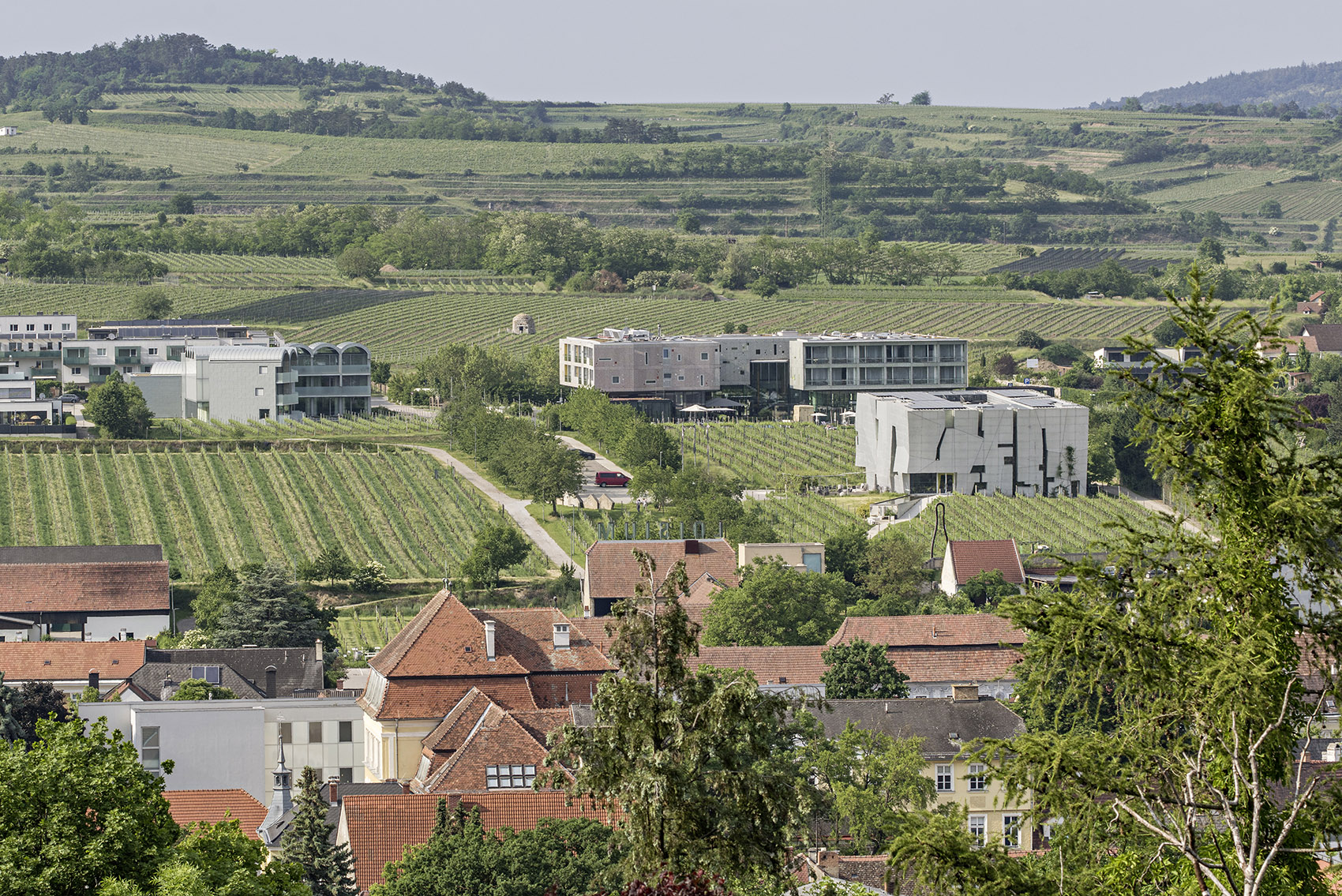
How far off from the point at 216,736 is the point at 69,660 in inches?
415

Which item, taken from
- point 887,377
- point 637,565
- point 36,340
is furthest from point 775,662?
point 36,340

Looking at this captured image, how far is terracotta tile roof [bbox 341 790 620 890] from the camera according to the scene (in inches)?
Answer: 1351

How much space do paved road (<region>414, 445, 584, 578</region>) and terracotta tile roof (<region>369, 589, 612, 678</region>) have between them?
22.3 m

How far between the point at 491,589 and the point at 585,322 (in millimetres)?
78765

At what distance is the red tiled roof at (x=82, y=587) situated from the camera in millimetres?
67375

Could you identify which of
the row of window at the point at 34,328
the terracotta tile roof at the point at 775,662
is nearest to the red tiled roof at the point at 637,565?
the terracotta tile roof at the point at 775,662

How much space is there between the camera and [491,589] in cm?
7300

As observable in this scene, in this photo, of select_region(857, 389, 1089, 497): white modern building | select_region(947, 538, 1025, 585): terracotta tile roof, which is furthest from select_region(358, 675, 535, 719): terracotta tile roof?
select_region(857, 389, 1089, 497): white modern building

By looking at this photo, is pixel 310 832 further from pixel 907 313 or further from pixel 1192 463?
pixel 907 313

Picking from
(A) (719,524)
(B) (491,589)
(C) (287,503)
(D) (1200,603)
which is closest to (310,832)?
(D) (1200,603)

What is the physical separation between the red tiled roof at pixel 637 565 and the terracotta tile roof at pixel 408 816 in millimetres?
32190

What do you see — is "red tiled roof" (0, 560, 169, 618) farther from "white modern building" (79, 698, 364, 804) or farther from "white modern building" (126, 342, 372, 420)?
"white modern building" (126, 342, 372, 420)

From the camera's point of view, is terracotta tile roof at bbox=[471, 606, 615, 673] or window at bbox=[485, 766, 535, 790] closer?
window at bbox=[485, 766, 535, 790]

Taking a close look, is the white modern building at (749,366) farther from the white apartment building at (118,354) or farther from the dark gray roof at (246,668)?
the dark gray roof at (246,668)
